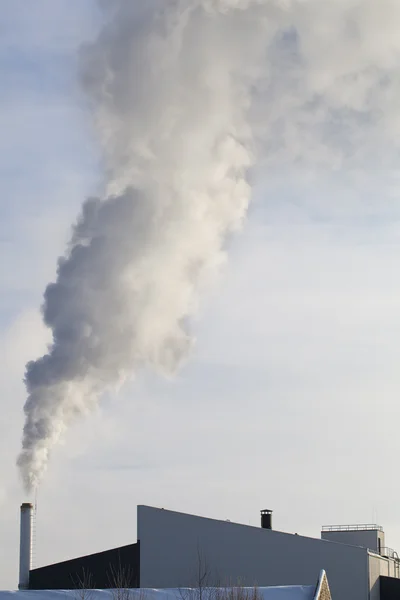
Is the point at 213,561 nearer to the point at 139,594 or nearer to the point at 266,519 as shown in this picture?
the point at 266,519

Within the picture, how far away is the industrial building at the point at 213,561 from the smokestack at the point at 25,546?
5 cm

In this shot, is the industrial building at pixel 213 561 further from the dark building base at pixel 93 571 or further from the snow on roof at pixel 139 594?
the snow on roof at pixel 139 594

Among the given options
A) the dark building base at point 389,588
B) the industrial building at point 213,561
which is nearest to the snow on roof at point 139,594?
the industrial building at point 213,561

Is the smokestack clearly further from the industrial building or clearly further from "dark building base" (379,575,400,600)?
"dark building base" (379,575,400,600)

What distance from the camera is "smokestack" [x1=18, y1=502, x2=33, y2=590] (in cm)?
4888

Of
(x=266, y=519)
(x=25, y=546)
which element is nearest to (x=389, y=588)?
(x=266, y=519)

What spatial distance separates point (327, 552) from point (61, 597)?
18941 mm

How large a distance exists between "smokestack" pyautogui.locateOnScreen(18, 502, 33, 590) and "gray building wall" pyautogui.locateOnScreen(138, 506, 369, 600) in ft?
16.1

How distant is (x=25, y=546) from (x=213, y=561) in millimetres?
8214

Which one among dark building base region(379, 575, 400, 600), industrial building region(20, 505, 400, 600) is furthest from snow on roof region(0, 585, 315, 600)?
dark building base region(379, 575, 400, 600)

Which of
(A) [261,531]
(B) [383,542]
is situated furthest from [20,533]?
(B) [383,542]

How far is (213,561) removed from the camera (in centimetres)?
4850

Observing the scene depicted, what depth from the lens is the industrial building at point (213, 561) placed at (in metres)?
48.2

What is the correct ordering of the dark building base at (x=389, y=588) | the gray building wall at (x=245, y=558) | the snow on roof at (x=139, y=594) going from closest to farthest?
1. the snow on roof at (x=139, y=594)
2. the gray building wall at (x=245, y=558)
3. the dark building base at (x=389, y=588)
